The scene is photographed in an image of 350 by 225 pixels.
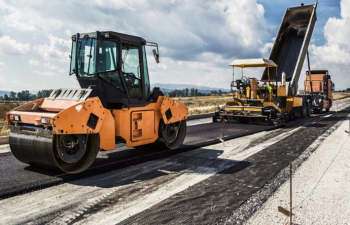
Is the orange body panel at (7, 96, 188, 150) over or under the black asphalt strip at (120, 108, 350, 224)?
over

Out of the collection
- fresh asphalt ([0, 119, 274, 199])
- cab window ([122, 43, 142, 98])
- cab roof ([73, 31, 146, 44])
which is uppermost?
cab roof ([73, 31, 146, 44])

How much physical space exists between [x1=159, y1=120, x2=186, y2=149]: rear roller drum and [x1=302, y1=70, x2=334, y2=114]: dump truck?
601 inches

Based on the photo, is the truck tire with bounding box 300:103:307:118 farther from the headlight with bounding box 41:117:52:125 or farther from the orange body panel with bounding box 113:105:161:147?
the headlight with bounding box 41:117:52:125

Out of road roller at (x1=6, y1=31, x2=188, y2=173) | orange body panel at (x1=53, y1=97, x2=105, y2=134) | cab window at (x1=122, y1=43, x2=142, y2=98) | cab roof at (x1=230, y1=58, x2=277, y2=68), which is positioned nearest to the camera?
orange body panel at (x1=53, y1=97, x2=105, y2=134)

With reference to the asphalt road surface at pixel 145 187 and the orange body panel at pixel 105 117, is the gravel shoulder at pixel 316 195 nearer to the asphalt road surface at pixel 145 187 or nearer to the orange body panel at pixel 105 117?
the asphalt road surface at pixel 145 187

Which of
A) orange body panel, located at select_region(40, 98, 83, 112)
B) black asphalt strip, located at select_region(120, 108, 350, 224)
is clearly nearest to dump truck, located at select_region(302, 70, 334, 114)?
black asphalt strip, located at select_region(120, 108, 350, 224)

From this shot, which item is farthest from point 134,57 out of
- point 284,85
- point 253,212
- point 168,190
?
point 284,85

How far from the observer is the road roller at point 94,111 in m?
5.19

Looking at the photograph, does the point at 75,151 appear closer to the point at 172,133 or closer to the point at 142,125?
the point at 142,125

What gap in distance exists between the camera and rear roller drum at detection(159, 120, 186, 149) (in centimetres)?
743

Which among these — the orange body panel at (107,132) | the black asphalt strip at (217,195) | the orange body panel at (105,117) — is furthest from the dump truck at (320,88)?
the orange body panel at (107,132)

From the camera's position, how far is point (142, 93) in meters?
6.74

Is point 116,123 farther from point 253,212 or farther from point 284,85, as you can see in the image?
point 284,85

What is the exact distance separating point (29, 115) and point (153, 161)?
2.66m
